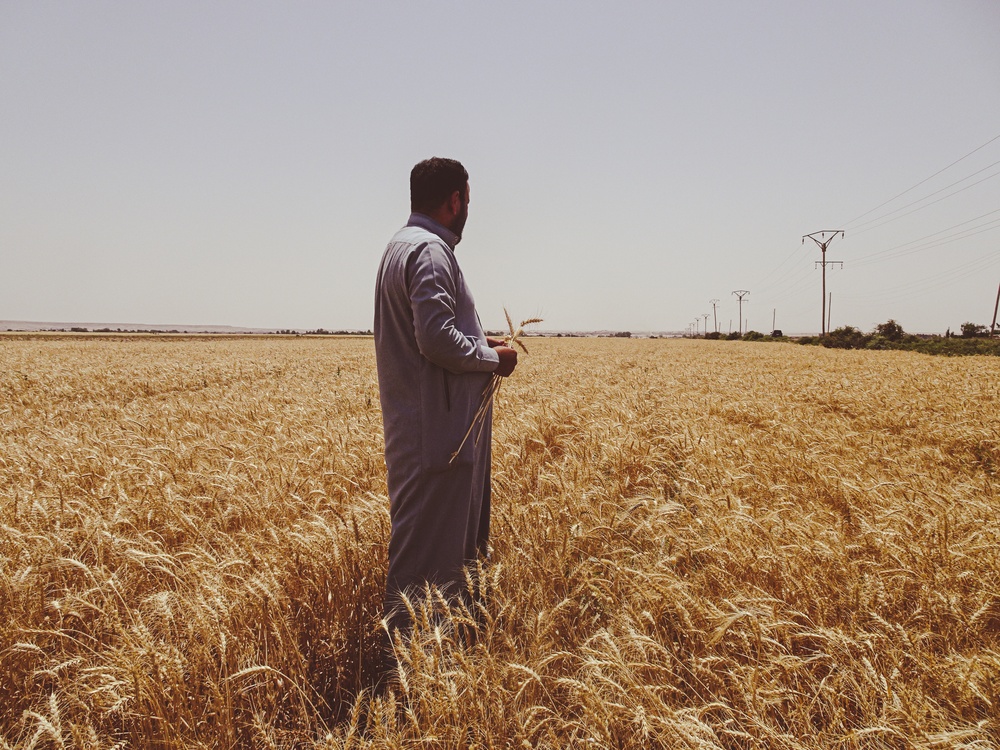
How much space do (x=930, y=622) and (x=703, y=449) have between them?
8.03 ft

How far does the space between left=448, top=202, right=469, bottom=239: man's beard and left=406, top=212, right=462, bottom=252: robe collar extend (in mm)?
62

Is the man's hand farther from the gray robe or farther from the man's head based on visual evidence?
the man's head

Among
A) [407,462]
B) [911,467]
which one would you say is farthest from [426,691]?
[911,467]

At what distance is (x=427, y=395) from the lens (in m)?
2.10

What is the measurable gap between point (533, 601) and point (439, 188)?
203 centimetres

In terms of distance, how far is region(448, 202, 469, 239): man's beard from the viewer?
95.2 inches

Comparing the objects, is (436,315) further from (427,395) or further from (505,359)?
(505,359)

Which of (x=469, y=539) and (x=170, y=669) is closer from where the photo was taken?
(x=170, y=669)

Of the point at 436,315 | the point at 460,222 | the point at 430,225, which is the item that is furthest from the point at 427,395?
the point at 460,222

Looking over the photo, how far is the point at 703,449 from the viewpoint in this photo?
432cm

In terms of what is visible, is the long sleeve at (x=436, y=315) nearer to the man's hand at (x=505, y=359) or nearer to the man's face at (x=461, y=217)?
the man's hand at (x=505, y=359)

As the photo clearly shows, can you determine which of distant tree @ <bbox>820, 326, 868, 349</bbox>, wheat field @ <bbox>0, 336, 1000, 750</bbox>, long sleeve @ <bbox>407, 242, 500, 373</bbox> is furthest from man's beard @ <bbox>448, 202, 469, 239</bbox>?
distant tree @ <bbox>820, 326, 868, 349</bbox>

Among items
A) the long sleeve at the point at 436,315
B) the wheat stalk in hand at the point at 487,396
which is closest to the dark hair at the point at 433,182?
the long sleeve at the point at 436,315

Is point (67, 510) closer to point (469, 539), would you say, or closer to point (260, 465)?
point (260, 465)
